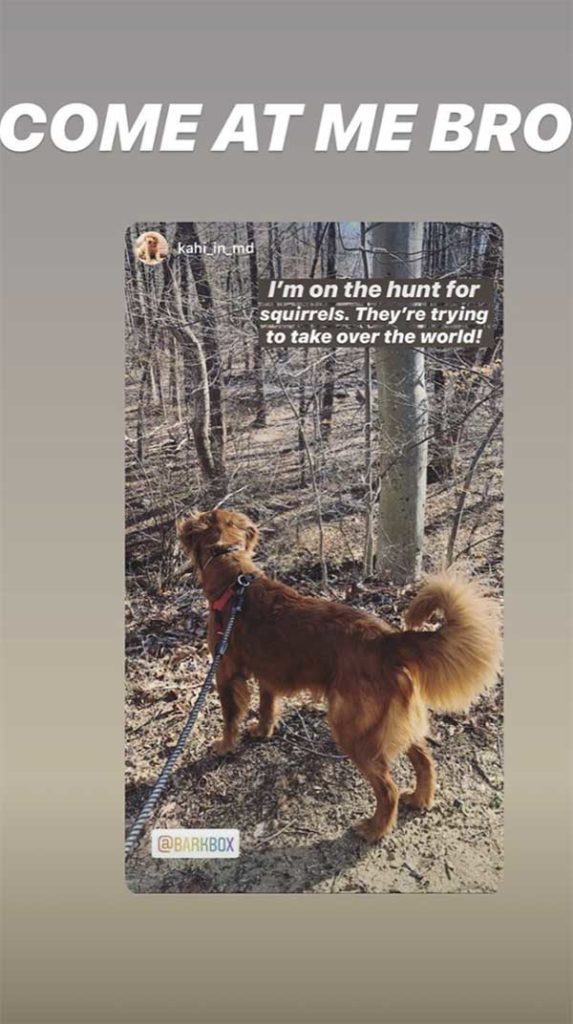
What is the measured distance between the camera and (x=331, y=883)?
4363 mm

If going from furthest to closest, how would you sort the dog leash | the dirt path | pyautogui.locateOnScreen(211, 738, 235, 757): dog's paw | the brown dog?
pyautogui.locateOnScreen(211, 738, 235, 757): dog's paw → the dirt path → the brown dog → the dog leash

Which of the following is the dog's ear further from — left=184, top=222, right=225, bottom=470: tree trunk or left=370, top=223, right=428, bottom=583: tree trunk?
left=370, top=223, right=428, bottom=583: tree trunk

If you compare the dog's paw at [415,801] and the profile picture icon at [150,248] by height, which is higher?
the profile picture icon at [150,248]

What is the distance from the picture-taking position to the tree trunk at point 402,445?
4398mm

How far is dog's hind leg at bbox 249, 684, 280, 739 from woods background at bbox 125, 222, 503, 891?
86 mm

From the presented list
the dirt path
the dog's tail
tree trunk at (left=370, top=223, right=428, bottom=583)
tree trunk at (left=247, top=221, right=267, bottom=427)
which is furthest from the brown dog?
tree trunk at (left=247, top=221, right=267, bottom=427)

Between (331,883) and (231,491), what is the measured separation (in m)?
2.08

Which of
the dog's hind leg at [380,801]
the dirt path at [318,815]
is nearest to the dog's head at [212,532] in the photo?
the dirt path at [318,815]

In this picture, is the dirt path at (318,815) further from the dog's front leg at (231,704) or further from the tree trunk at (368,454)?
the tree trunk at (368,454)

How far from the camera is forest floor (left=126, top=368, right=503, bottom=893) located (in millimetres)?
4352

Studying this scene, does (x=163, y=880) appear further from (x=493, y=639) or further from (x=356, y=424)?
(x=356, y=424)

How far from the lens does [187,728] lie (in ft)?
14.1

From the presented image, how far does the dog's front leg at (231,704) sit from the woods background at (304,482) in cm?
10

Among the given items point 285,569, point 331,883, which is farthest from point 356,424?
point 331,883
